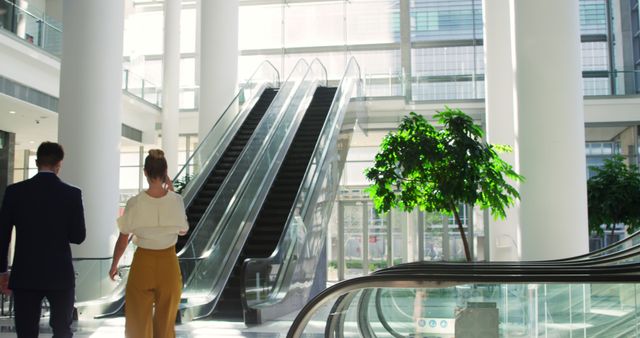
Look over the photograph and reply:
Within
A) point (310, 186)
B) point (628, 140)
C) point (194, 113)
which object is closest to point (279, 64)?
point (194, 113)

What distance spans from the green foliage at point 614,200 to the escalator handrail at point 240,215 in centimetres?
561

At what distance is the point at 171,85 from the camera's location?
2072 cm

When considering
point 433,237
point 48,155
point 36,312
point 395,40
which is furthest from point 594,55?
point 36,312

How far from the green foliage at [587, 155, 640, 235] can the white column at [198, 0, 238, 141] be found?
27.0 feet

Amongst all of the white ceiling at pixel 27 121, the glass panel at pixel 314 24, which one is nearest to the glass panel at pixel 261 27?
the glass panel at pixel 314 24

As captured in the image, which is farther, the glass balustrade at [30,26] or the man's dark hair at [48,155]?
the glass balustrade at [30,26]

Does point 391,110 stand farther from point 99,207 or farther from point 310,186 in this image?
point 99,207

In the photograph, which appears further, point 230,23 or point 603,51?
point 603,51

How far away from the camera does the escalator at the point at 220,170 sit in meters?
12.1

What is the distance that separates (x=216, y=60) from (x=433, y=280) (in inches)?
538

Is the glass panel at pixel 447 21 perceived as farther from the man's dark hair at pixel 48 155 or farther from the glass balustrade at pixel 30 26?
the man's dark hair at pixel 48 155

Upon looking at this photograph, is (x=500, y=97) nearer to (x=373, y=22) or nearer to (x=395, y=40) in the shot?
(x=395, y=40)

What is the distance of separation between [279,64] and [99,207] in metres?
16.6

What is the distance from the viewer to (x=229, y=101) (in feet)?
53.4
